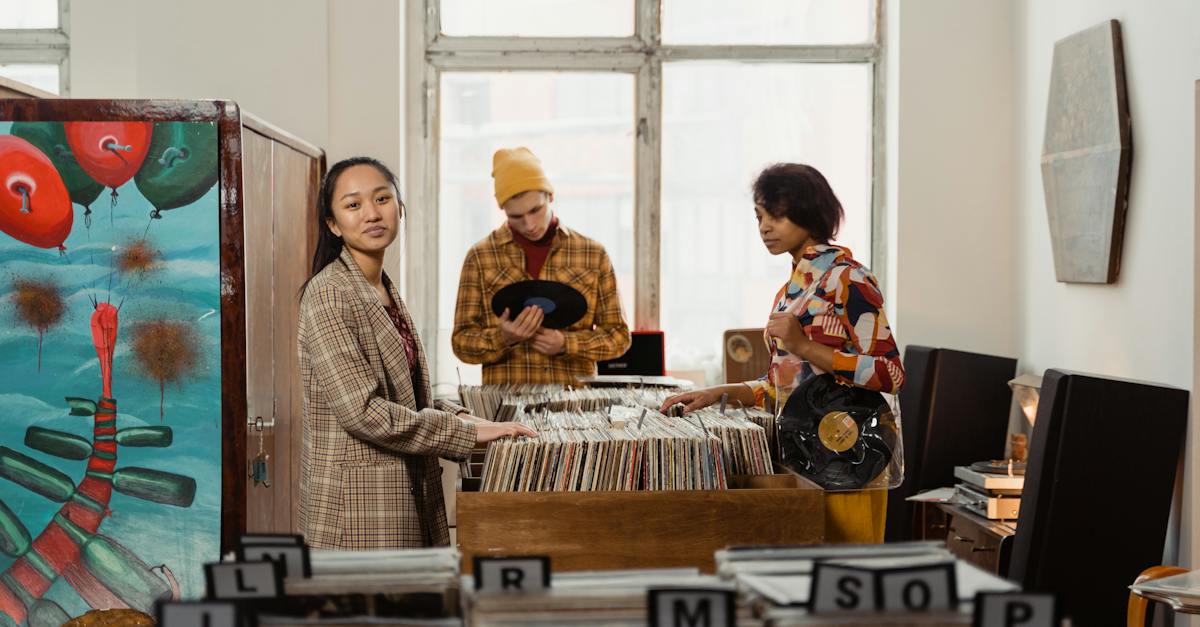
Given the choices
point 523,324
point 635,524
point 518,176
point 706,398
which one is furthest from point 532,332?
point 635,524

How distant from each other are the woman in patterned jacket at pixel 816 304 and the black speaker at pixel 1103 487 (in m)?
1.04

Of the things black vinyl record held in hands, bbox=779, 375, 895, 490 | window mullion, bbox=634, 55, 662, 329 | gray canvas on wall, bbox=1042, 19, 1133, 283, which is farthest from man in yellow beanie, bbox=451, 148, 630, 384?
gray canvas on wall, bbox=1042, 19, 1133, 283

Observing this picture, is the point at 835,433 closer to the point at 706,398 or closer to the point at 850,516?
the point at 850,516

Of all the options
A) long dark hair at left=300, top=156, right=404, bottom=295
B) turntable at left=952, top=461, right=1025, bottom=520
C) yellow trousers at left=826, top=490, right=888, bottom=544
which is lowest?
turntable at left=952, top=461, right=1025, bottom=520

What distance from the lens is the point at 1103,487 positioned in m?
3.16

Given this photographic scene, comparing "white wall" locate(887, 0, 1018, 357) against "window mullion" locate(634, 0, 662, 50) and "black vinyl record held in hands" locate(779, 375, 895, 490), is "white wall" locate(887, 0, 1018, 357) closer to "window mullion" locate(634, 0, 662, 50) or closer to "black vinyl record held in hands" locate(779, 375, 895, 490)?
"window mullion" locate(634, 0, 662, 50)

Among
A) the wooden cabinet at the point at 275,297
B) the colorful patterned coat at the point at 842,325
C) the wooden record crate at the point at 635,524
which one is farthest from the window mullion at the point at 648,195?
the wooden record crate at the point at 635,524

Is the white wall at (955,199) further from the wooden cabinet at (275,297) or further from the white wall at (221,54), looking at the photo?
the wooden cabinet at (275,297)

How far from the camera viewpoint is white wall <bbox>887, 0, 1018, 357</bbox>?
4871mm

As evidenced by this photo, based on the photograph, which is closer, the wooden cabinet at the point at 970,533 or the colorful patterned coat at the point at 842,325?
the colorful patterned coat at the point at 842,325

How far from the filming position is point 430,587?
3.73ft

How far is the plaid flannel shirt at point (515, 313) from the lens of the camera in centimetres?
387

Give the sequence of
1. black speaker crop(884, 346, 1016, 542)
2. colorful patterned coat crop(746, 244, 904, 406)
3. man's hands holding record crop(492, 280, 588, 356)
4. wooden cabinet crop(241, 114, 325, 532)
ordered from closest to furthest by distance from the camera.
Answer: colorful patterned coat crop(746, 244, 904, 406) < wooden cabinet crop(241, 114, 325, 532) < man's hands holding record crop(492, 280, 588, 356) < black speaker crop(884, 346, 1016, 542)

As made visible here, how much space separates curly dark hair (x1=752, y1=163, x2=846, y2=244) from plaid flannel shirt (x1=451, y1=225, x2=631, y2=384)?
1.39 meters
